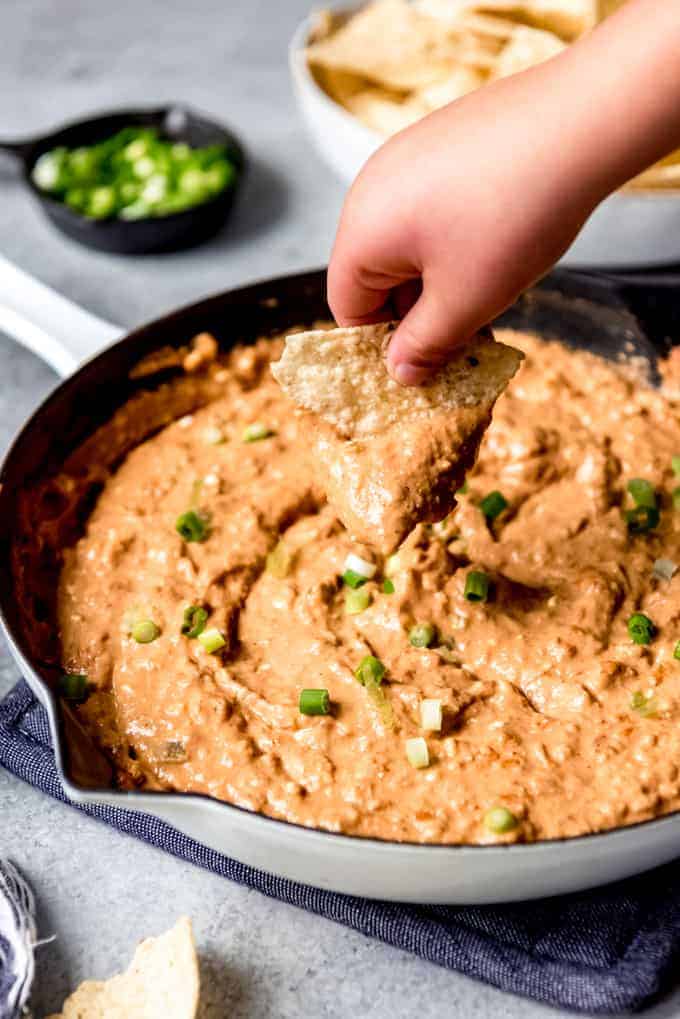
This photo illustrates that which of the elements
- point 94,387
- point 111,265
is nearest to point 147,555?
point 94,387

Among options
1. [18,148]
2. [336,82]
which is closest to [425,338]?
[336,82]

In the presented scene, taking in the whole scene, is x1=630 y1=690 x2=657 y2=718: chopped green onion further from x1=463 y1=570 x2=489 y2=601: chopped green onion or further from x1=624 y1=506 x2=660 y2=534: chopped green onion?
x1=624 y1=506 x2=660 y2=534: chopped green onion

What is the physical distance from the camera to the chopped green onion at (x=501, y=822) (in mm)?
1993

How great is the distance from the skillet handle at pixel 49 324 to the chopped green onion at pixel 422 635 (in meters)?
1.15

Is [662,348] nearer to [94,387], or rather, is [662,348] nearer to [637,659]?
[637,659]

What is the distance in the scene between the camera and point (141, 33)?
17.4 ft

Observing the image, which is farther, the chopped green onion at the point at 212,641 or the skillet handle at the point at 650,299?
the skillet handle at the point at 650,299

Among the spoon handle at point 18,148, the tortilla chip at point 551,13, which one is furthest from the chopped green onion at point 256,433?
the tortilla chip at point 551,13

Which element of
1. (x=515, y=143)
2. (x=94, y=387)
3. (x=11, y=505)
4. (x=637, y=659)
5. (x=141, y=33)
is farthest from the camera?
(x=141, y=33)

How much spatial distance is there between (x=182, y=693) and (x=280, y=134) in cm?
304

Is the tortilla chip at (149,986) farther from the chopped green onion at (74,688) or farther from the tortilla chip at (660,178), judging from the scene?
the tortilla chip at (660,178)

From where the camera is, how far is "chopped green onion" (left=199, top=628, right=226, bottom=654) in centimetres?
235

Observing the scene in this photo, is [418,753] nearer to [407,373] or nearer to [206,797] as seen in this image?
[206,797]

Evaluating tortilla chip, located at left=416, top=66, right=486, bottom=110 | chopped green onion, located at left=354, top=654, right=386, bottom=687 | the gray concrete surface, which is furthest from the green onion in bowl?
chopped green onion, located at left=354, top=654, right=386, bottom=687
